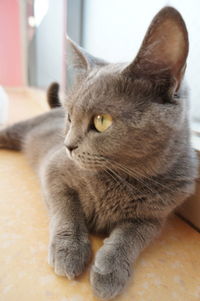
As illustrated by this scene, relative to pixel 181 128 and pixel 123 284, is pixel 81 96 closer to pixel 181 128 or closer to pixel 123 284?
pixel 181 128

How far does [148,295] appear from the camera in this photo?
59 cm

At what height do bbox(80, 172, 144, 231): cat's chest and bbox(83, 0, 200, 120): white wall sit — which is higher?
bbox(83, 0, 200, 120): white wall

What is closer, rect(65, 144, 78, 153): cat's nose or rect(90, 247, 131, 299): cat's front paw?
rect(90, 247, 131, 299): cat's front paw

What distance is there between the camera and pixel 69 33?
2102 mm

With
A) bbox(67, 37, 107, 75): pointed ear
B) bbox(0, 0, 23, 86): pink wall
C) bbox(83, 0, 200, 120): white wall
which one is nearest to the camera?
bbox(67, 37, 107, 75): pointed ear

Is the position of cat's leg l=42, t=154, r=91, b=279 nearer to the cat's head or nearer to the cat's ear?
the cat's head

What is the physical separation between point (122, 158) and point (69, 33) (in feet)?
5.82

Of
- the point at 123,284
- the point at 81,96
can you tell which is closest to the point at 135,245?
the point at 123,284

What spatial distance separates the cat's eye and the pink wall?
3.83m

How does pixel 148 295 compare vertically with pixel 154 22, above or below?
below

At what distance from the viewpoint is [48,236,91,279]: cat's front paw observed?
59 cm

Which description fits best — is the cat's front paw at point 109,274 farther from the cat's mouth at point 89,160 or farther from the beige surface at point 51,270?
the cat's mouth at point 89,160

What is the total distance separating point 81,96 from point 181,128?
266 millimetres

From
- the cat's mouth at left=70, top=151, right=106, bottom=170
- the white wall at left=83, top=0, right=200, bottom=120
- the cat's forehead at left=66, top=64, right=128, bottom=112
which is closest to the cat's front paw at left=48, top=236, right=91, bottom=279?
the cat's mouth at left=70, top=151, right=106, bottom=170
